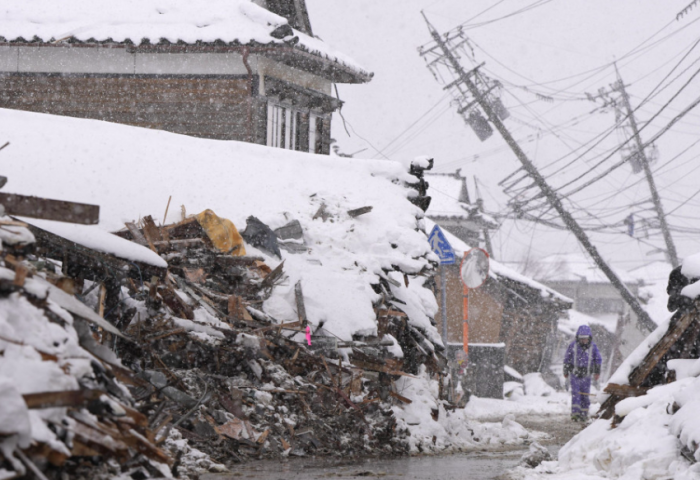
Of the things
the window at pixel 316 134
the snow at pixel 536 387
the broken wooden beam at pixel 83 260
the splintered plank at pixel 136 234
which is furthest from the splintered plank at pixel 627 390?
the snow at pixel 536 387

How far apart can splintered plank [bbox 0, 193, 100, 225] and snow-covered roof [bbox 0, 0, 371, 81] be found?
451 inches

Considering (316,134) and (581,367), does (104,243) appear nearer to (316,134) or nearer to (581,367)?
(581,367)

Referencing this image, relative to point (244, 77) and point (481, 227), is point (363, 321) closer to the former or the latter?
point (244, 77)

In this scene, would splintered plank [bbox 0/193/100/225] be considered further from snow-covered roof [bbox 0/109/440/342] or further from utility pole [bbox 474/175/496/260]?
utility pole [bbox 474/175/496/260]

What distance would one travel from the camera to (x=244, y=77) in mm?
16906

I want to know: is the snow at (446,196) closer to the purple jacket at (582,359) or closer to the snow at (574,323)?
the snow at (574,323)

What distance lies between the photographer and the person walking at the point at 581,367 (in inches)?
503

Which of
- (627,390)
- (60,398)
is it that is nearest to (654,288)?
(627,390)

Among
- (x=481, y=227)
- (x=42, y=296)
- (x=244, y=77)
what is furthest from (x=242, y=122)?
(x=481, y=227)

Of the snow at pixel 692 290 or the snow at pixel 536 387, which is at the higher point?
the snow at pixel 692 290

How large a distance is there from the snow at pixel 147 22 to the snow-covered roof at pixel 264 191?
3.72m

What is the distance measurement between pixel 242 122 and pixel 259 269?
8.09 m

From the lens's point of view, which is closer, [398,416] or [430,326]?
[398,416]

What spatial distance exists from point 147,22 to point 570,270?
6199 cm
